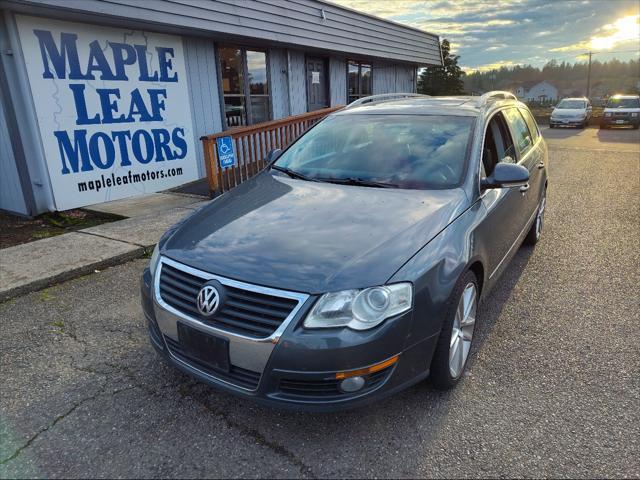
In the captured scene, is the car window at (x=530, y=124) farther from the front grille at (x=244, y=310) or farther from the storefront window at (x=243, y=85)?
the storefront window at (x=243, y=85)

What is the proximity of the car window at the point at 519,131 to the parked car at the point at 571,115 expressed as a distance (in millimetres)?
20784

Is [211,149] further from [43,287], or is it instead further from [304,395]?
[304,395]

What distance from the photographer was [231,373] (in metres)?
2.21

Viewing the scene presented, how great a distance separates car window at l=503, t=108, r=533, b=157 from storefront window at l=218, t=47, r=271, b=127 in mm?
6028

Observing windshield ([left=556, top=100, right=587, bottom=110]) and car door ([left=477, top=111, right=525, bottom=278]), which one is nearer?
car door ([left=477, top=111, right=525, bottom=278])

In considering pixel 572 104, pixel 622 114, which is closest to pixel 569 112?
pixel 572 104

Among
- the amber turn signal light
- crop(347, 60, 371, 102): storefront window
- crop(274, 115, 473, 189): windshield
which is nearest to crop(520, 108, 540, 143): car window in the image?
crop(274, 115, 473, 189): windshield

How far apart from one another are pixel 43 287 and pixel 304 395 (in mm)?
3170

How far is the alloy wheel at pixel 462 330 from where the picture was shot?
101 inches

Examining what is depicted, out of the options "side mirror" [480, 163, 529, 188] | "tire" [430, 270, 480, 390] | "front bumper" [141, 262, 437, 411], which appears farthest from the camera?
"side mirror" [480, 163, 529, 188]

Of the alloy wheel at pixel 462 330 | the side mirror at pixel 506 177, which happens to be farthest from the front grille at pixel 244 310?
the side mirror at pixel 506 177

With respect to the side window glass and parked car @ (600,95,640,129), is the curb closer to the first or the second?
the side window glass

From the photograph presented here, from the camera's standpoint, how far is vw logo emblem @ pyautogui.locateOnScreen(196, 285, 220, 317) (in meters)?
2.18

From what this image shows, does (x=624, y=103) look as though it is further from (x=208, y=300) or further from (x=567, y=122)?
(x=208, y=300)
